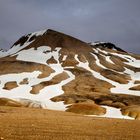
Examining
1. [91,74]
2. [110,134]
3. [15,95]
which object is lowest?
[110,134]

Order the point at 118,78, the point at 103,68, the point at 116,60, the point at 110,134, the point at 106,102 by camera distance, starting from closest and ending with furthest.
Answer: the point at 110,134 < the point at 106,102 < the point at 118,78 < the point at 103,68 < the point at 116,60

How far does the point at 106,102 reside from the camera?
103250 millimetres

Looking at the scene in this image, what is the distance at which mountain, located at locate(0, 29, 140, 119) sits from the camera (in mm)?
92425

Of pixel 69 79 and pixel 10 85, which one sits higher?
pixel 69 79

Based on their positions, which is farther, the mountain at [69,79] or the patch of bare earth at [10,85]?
the patch of bare earth at [10,85]

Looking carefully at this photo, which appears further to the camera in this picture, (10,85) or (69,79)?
(69,79)

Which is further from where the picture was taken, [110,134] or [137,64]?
[137,64]

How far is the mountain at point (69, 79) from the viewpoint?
92.4 metres

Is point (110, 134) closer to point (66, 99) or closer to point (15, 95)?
point (66, 99)

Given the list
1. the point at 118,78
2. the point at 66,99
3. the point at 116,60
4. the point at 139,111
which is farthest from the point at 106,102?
the point at 116,60

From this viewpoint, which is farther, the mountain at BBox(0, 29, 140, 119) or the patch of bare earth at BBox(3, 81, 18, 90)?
the patch of bare earth at BBox(3, 81, 18, 90)

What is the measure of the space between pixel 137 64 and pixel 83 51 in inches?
1191

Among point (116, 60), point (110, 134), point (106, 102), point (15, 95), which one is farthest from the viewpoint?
point (116, 60)

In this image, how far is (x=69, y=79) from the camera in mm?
140125
